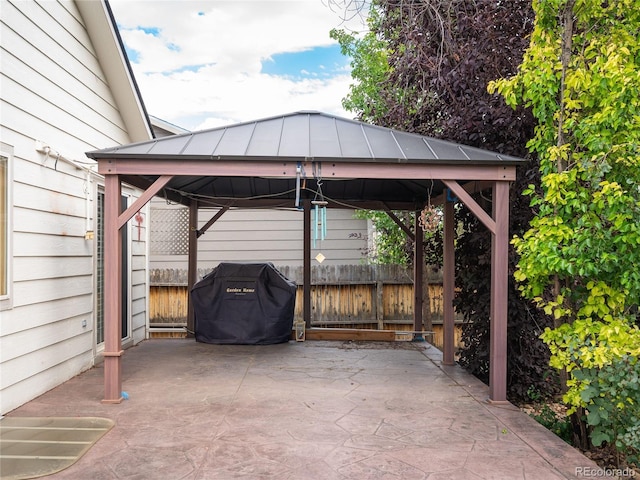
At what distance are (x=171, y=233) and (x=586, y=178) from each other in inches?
240

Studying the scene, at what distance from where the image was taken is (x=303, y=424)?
4.04m

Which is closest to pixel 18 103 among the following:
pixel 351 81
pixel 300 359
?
pixel 300 359

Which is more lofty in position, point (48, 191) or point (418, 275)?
point (48, 191)

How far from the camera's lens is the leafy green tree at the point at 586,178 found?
12.5ft

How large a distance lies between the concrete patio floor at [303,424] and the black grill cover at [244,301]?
1.01m

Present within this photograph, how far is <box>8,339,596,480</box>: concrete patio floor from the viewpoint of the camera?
10.6 ft

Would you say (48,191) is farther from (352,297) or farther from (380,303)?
(380,303)

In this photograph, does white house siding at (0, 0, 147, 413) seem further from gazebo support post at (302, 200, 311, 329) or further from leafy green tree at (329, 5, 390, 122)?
leafy green tree at (329, 5, 390, 122)

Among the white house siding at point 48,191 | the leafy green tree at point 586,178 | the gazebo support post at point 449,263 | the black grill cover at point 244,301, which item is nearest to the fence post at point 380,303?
the black grill cover at point 244,301

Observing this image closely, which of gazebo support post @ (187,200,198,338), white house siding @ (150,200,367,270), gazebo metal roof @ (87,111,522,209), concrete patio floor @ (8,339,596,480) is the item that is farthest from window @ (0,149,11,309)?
white house siding @ (150,200,367,270)

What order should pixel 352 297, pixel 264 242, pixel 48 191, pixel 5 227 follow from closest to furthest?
pixel 5 227, pixel 48 191, pixel 352 297, pixel 264 242

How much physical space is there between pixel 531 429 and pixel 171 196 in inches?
216

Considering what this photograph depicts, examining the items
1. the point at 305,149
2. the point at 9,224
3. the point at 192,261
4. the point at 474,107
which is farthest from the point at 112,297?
the point at 474,107

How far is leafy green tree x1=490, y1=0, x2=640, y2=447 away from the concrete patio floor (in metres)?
0.78
